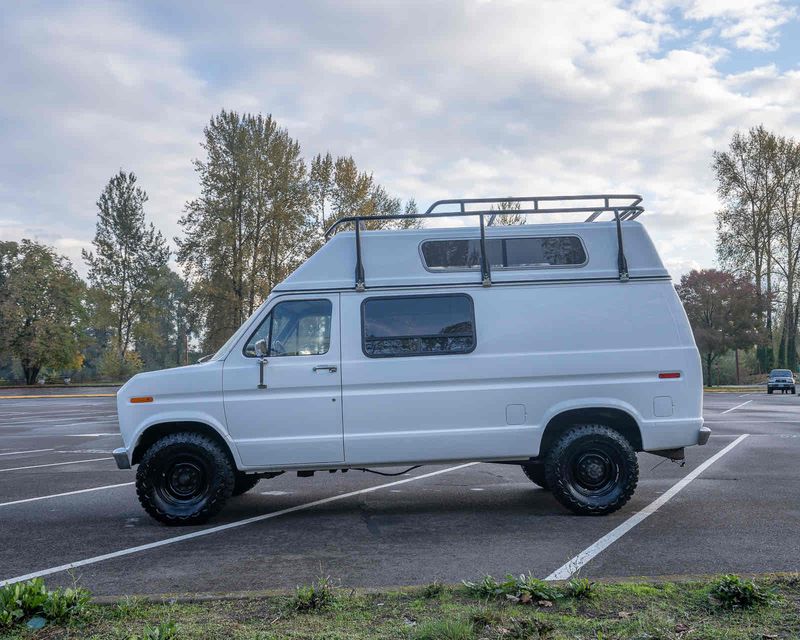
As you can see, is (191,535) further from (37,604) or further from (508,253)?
(508,253)

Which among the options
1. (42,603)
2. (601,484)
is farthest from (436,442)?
(42,603)

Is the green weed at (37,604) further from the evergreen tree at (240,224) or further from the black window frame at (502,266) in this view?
the evergreen tree at (240,224)

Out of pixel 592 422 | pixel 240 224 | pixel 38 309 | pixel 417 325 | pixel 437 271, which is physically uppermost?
pixel 240 224

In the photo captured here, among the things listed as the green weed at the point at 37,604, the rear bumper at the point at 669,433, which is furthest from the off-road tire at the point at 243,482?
the rear bumper at the point at 669,433

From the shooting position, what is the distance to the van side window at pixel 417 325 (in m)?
7.24

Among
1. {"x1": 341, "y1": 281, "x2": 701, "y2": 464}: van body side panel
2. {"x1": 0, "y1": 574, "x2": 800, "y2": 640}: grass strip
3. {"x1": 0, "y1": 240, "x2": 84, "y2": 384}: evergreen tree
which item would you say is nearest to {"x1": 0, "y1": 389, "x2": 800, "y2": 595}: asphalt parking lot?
{"x1": 0, "y1": 574, "x2": 800, "y2": 640}: grass strip

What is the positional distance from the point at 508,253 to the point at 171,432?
380 cm

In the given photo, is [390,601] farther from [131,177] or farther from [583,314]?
[131,177]

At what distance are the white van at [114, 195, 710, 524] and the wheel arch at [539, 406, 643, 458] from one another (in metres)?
0.02

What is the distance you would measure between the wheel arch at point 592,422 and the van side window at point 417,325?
114cm

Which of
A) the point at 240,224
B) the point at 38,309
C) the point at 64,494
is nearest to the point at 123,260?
the point at 38,309

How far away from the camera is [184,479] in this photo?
7195 millimetres

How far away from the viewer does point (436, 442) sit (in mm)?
7113

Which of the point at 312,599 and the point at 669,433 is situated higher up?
the point at 669,433
